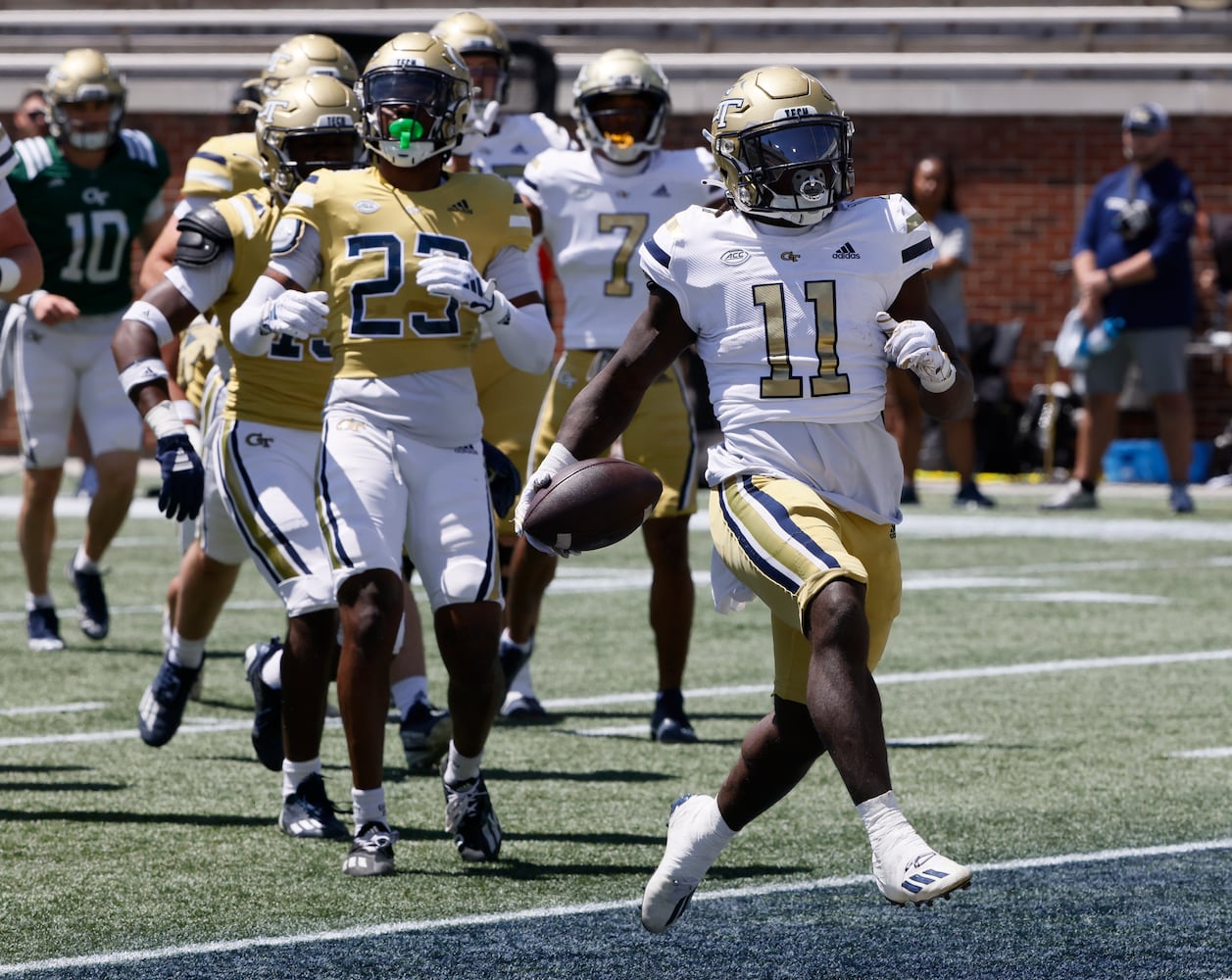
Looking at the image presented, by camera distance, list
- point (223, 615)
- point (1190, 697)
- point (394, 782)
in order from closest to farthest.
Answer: point (394, 782) → point (1190, 697) → point (223, 615)

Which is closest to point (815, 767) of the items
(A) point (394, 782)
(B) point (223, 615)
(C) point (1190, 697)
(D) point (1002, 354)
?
(A) point (394, 782)

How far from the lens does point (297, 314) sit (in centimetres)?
481

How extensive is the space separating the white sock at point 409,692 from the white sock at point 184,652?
58cm

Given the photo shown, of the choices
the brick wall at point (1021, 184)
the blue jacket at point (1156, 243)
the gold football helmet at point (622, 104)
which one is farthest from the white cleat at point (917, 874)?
the brick wall at point (1021, 184)

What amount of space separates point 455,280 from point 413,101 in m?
0.46

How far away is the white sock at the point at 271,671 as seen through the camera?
572cm

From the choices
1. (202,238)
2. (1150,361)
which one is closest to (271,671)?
(202,238)

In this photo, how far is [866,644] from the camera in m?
3.98

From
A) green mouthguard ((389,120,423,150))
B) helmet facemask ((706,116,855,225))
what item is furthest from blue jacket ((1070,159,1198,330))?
helmet facemask ((706,116,855,225))

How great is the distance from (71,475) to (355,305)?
442 inches

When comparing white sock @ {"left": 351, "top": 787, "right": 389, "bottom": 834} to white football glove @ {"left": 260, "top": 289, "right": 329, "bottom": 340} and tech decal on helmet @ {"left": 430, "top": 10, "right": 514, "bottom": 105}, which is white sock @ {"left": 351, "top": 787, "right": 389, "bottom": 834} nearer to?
white football glove @ {"left": 260, "top": 289, "right": 329, "bottom": 340}

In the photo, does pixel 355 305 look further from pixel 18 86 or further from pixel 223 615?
pixel 18 86

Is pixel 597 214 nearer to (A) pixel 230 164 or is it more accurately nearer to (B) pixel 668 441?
(B) pixel 668 441

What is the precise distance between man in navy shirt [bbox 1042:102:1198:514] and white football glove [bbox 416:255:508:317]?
842 cm
